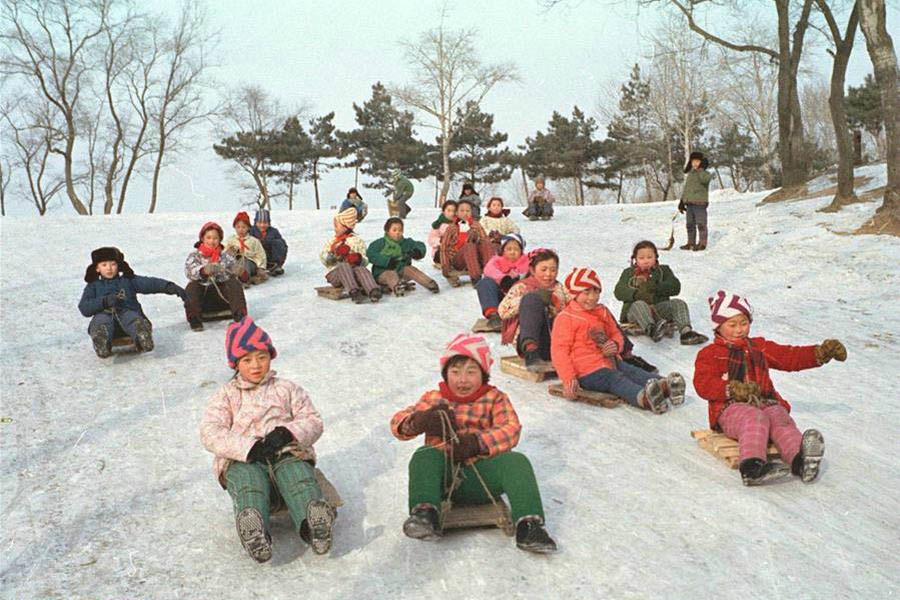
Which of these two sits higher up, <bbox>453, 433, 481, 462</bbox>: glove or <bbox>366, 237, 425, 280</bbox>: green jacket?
<bbox>366, 237, 425, 280</bbox>: green jacket

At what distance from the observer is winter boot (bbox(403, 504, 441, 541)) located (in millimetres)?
3506

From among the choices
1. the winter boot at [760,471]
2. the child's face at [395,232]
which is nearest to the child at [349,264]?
the child's face at [395,232]

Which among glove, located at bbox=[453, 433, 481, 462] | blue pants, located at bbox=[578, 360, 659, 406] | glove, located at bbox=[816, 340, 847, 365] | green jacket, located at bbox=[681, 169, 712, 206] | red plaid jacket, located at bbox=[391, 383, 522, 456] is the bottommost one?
Answer: blue pants, located at bbox=[578, 360, 659, 406]

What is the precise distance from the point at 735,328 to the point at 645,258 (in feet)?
9.71

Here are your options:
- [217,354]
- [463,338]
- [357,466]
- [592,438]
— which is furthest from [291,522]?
[217,354]

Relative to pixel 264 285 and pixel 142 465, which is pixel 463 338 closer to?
pixel 142 465

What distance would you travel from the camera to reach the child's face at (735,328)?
15.7 feet

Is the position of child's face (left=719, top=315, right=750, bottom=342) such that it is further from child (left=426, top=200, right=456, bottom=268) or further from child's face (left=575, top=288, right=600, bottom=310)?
child (left=426, top=200, right=456, bottom=268)

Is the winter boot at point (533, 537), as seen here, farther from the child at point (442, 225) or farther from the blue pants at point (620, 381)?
the child at point (442, 225)

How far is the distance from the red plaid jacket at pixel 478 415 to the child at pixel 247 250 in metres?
7.40

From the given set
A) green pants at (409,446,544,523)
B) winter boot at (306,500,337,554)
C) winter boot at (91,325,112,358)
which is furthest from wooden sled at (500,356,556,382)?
winter boot at (91,325,112,358)

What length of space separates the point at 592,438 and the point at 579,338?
1.00m

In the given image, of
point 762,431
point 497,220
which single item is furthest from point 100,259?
point 497,220

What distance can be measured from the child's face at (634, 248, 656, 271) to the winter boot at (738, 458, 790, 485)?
363 cm
